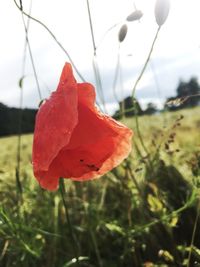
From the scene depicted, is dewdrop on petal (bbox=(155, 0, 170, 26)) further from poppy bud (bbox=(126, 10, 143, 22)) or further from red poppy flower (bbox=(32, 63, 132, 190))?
red poppy flower (bbox=(32, 63, 132, 190))

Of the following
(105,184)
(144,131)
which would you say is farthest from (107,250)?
(144,131)

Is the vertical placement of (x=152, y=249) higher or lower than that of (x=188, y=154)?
lower

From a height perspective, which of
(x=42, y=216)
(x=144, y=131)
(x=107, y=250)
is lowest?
(x=107, y=250)

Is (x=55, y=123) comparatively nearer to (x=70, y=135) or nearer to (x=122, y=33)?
(x=70, y=135)

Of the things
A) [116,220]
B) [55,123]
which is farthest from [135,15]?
[116,220]

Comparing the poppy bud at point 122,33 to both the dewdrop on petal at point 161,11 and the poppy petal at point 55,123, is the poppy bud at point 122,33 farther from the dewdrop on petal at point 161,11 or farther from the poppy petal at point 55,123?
the poppy petal at point 55,123

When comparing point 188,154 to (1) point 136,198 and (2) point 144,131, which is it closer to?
(1) point 136,198
